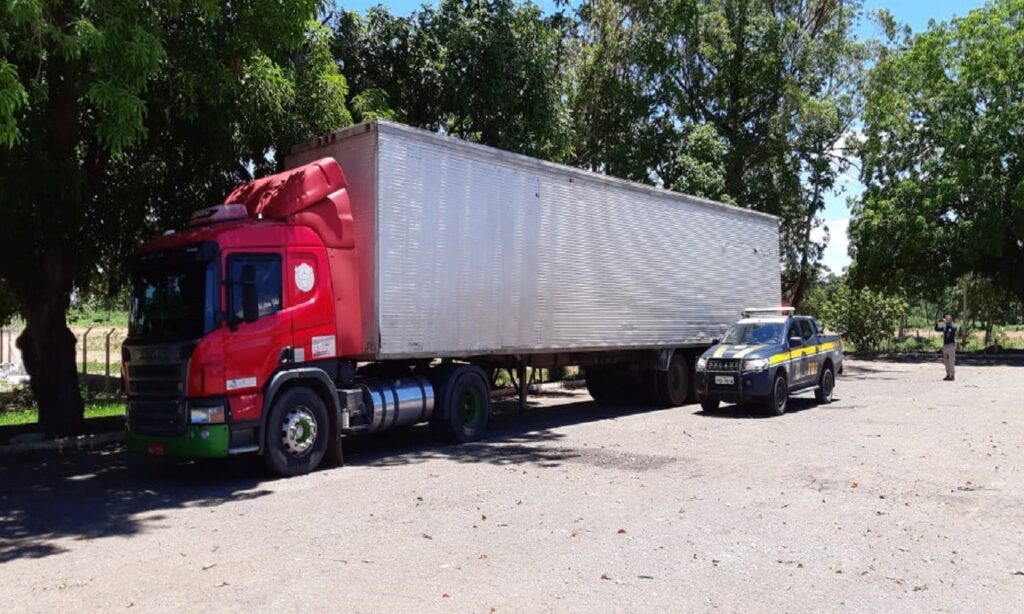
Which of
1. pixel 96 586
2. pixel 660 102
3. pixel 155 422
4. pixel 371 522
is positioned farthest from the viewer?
pixel 660 102

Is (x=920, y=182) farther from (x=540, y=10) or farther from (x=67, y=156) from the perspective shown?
(x=67, y=156)

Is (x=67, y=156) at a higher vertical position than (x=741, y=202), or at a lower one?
lower

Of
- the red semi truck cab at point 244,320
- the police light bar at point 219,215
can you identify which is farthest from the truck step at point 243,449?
the police light bar at point 219,215

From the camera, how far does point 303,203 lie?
10266 mm

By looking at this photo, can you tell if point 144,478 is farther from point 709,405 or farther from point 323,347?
point 709,405

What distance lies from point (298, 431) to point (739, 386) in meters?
8.45

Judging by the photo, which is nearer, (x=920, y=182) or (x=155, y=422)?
(x=155, y=422)

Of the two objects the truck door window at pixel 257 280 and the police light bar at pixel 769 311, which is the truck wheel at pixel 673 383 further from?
the truck door window at pixel 257 280

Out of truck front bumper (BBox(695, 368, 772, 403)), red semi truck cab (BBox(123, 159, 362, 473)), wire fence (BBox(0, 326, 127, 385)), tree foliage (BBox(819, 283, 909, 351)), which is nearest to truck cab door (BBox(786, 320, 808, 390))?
truck front bumper (BBox(695, 368, 772, 403))

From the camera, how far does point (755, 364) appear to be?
1492cm

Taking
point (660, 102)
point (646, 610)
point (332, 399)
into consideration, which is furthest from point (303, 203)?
point (660, 102)

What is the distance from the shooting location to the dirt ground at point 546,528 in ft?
17.4

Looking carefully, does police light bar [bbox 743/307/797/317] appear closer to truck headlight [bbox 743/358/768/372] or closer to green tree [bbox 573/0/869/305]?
truck headlight [bbox 743/358/768/372]

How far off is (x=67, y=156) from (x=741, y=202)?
22.5 metres
